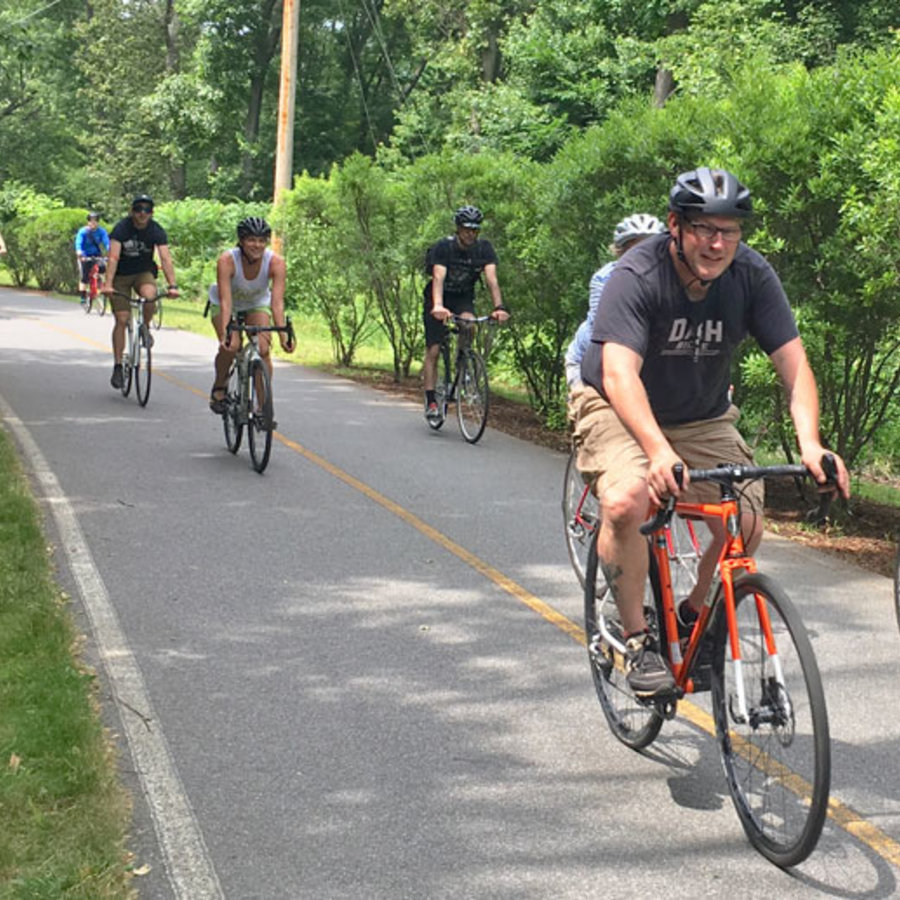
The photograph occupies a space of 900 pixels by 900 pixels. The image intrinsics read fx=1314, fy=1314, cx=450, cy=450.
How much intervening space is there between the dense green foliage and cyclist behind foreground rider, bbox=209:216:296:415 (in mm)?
2802

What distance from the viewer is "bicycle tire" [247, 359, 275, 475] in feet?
34.3

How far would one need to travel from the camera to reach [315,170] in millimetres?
54625

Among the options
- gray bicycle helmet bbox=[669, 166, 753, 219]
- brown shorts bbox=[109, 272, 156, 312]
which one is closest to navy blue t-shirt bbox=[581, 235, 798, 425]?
gray bicycle helmet bbox=[669, 166, 753, 219]

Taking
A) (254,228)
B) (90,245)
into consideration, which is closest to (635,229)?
(254,228)

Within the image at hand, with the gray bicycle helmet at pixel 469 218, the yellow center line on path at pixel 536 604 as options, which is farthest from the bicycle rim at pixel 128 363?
the gray bicycle helmet at pixel 469 218

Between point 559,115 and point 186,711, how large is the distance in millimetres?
27757

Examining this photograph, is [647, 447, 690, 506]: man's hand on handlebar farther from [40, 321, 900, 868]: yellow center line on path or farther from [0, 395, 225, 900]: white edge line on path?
[0, 395, 225, 900]: white edge line on path

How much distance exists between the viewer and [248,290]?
11.0 metres

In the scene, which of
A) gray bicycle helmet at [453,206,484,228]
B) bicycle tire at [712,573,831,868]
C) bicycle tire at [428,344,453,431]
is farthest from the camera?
bicycle tire at [428,344,453,431]

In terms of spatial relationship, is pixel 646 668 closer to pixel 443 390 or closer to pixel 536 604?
pixel 536 604

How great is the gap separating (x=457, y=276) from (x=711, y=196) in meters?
8.21

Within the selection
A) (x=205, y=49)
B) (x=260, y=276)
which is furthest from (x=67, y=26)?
(x=260, y=276)

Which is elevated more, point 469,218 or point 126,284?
point 469,218

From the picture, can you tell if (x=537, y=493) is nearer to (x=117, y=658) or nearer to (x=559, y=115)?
(x=117, y=658)
